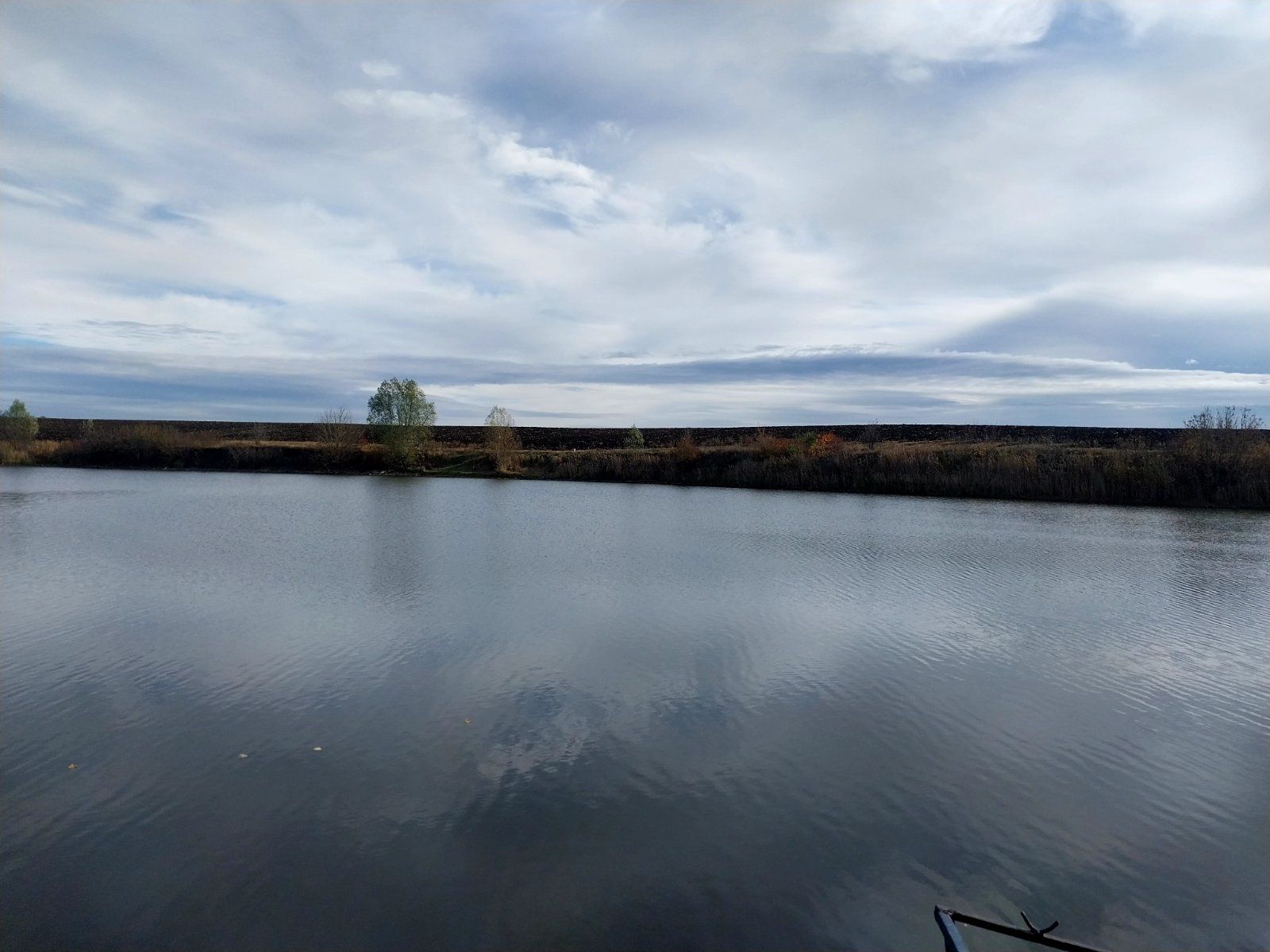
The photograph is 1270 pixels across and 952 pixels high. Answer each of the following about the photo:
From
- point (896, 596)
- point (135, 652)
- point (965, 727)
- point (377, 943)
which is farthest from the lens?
point (896, 596)

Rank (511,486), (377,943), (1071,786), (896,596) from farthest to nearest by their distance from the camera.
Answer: (511,486)
(896,596)
(1071,786)
(377,943)

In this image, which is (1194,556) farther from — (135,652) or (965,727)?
(135,652)

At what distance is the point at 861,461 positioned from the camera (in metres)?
34.5

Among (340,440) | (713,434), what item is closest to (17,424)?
(340,440)

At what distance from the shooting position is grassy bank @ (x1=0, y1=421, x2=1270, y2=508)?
93.5 feet

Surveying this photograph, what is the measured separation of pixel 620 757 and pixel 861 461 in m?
30.2

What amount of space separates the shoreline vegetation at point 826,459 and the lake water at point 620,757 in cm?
1639

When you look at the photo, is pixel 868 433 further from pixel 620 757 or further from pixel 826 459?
pixel 620 757

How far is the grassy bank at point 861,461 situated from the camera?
28.5 meters

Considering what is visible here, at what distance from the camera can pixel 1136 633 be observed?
10.9 meters

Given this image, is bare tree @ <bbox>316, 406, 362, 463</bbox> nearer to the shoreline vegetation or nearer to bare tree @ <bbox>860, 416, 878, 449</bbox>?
the shoreline vegetation

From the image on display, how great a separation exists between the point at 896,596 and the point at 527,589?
663 cm

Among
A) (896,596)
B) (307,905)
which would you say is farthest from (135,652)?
(896,596)

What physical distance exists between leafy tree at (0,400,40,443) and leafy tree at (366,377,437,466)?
99.9 ft
